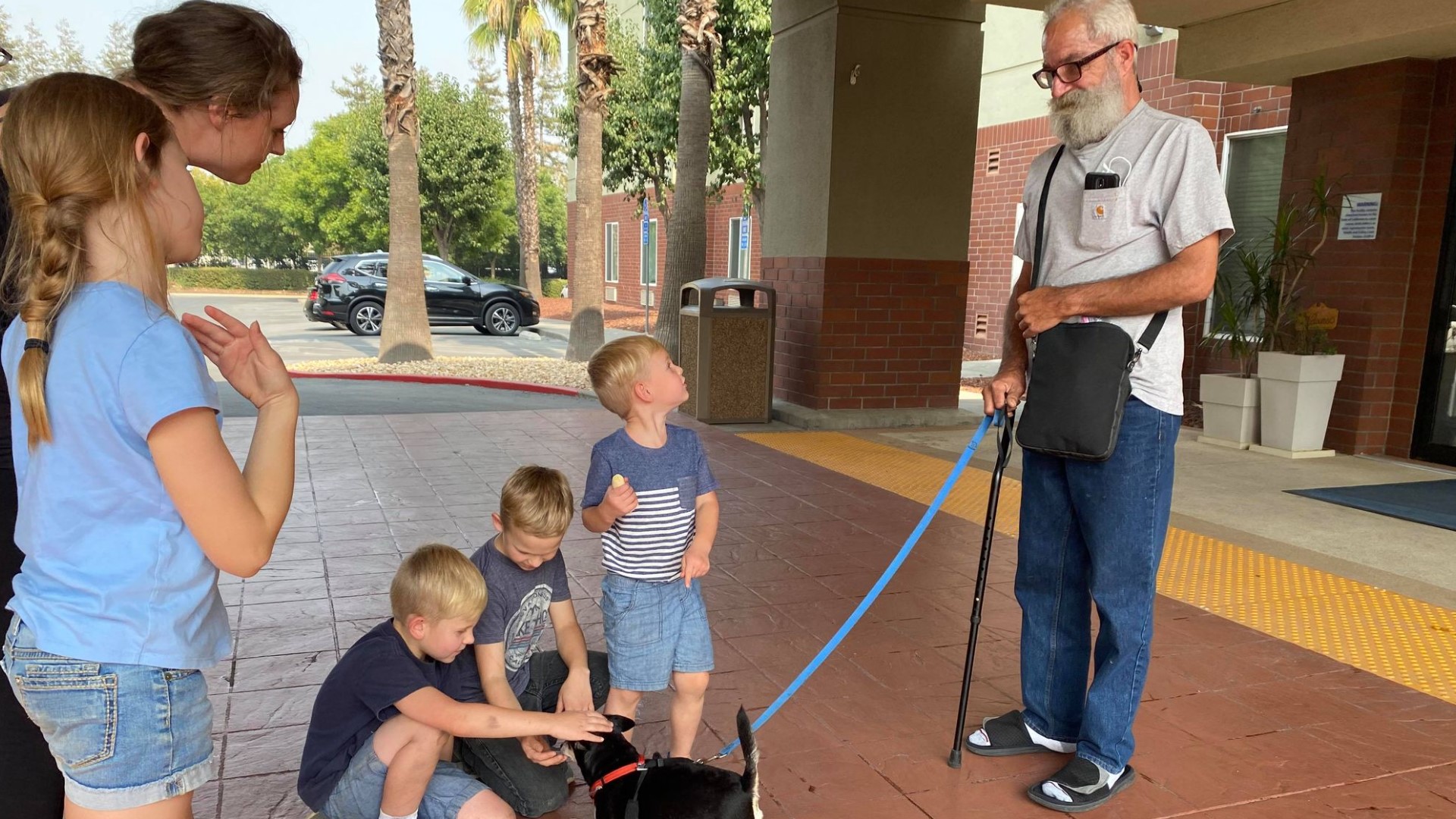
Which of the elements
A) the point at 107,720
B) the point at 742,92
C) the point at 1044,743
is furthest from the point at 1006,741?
the point at 742,92

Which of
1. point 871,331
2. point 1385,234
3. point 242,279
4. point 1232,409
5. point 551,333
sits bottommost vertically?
point 551,333

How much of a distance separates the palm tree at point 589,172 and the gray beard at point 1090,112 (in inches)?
489

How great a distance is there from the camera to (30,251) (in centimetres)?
142

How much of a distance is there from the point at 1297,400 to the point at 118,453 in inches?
331

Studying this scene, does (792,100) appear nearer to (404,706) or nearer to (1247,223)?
(1247,223)

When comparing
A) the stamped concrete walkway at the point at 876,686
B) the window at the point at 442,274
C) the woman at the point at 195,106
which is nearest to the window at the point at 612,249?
the window at the point at 442,274

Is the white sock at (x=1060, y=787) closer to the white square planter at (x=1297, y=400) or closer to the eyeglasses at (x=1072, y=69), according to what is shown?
the eyeglasses at (x=1072, y=69)

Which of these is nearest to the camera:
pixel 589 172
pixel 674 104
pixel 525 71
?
pixel 589 172

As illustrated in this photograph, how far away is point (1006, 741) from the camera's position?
313 cm

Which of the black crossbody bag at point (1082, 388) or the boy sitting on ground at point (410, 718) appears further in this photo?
the black crossbody bag at point (1082, 388)

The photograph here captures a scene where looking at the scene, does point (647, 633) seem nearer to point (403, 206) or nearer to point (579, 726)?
point (579, 726)

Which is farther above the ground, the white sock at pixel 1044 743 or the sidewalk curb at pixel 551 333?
the white sock at pixel 1044 743

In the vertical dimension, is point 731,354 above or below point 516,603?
above

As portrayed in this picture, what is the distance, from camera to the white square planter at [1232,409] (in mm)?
8328
